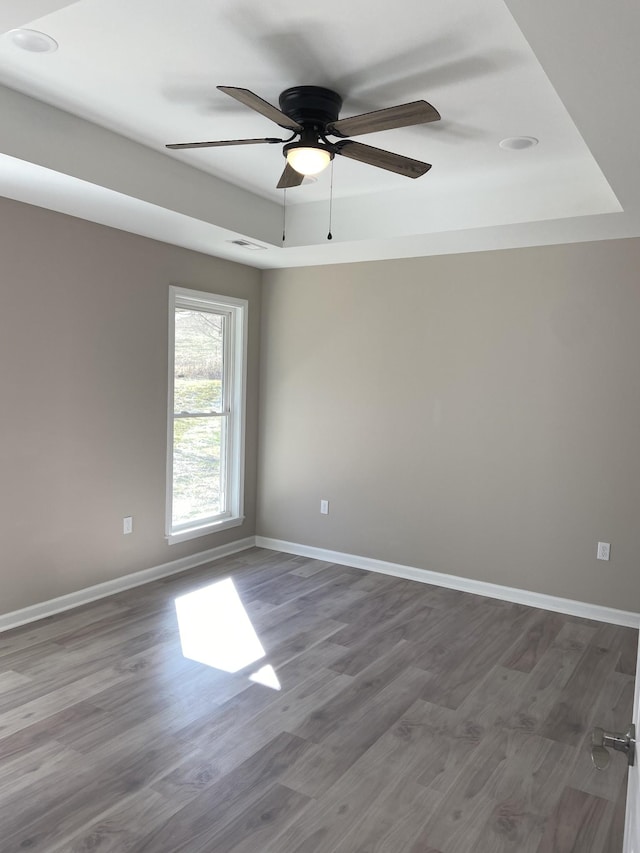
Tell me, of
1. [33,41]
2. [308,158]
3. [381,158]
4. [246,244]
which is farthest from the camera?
[246,244]

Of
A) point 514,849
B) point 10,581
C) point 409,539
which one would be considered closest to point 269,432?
point 409,539

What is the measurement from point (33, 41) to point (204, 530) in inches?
138

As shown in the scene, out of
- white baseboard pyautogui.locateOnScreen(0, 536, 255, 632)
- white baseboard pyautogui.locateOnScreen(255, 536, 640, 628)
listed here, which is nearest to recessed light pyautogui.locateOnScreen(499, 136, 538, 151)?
white baseboard pyautogui.locateOnScreen(255, 536, 640, 628)

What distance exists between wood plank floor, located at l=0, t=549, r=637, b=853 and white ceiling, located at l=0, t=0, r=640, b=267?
94.9 inches

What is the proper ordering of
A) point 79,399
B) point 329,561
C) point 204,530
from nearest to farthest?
point 79,399, point 204,530, point 329,561

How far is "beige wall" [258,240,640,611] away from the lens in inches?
161

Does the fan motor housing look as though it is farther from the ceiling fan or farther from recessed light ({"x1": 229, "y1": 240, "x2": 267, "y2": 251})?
recessed light ({"x1": 229, "y1": 240, "x2": 267, "y2": 251})

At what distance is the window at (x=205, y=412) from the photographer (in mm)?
4840

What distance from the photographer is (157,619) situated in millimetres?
3908

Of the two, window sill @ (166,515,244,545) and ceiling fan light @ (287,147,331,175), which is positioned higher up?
ceiling fan light @ (287,147,331,175)

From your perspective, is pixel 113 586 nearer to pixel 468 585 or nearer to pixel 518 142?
pixel 468 585

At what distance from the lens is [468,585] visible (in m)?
4.63

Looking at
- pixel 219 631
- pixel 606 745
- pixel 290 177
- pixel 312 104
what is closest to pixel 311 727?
pixel 219 631

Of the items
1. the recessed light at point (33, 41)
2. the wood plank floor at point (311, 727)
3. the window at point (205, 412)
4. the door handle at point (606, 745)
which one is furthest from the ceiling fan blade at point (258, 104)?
the wood plank floor at point (311, 727)
